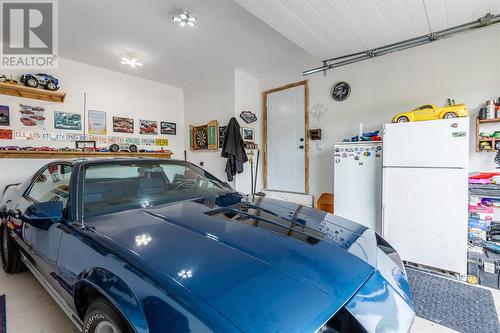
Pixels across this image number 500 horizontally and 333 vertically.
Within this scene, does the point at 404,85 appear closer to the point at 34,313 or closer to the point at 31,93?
the point at 34,313

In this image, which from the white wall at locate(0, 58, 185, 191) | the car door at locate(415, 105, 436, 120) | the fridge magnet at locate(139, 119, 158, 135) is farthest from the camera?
the fridge magnet at locate(139, 119, 158, 135)

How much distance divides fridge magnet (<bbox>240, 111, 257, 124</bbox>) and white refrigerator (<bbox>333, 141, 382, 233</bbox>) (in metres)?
2.02

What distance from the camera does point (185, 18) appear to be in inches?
106

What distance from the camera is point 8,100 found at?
3.50 m

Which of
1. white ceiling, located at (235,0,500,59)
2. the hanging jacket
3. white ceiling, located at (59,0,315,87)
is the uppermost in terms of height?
white ceiling, located at (59,0,315,87)

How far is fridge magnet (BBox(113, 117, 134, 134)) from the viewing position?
4.50 meters

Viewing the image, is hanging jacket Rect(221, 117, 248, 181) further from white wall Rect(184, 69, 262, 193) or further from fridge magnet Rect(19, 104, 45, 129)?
fridge magnet Rect(19, 104, 45, 129)

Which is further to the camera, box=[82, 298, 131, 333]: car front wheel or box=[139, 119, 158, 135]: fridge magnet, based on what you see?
box=[139, 119, 158, 135]: fridge magnet

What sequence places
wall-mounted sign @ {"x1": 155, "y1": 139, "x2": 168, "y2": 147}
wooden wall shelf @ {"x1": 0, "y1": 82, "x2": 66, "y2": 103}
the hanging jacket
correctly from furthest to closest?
wall-mounted sign @ {"x1": 155, "y1": 139, "x2": 168, "y2": 147}
the hanging jacket
wooden wall shelf @ {"x1": 0, "y1": 82, "x2": 66, "y2": 103}

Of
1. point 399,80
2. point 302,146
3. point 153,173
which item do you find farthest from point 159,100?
point 399,80

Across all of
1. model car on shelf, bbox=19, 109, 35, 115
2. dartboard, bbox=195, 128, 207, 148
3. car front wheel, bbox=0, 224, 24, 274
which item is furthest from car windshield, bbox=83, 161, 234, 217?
model car on shelf, bbox=19, 109, 35, 115

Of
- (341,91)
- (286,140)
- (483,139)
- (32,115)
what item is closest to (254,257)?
(483,139)

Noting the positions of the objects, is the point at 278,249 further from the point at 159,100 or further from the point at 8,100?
the point at 159,100

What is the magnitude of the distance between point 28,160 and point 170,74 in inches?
110
